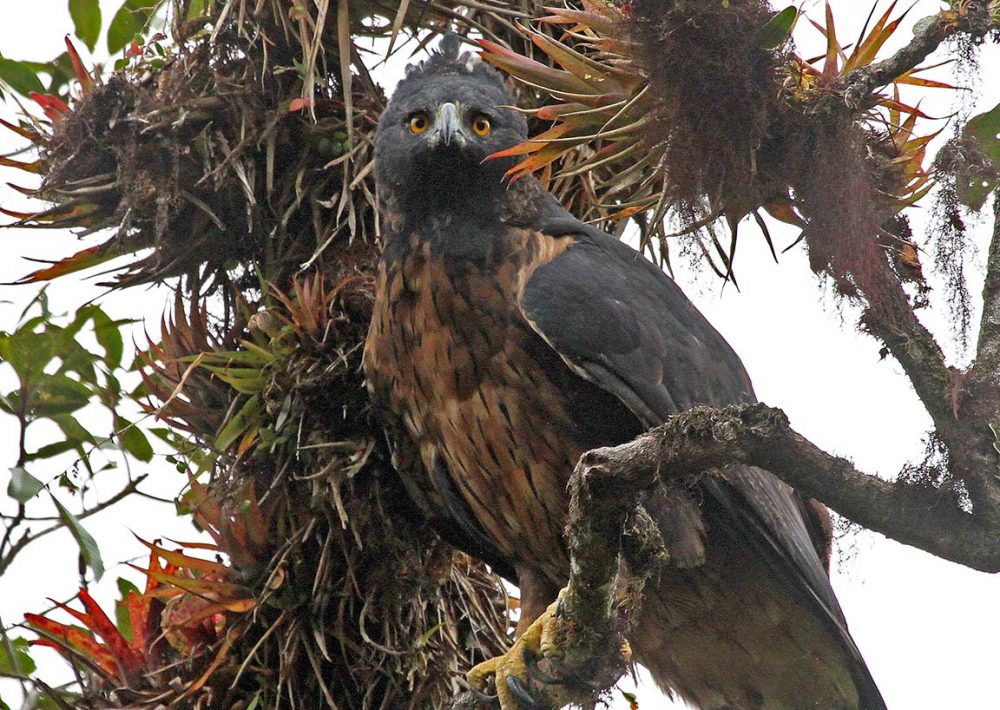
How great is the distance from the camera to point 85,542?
10.9 ft

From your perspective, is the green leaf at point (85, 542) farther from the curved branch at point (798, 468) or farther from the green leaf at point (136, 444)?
the curved branch at point (798, 468)

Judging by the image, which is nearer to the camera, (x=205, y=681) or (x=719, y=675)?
(x=205, y=681)

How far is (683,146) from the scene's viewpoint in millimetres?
2553

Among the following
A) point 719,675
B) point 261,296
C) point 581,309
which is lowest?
point 719,675

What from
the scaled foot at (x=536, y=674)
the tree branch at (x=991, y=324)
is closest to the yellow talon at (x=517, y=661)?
the scaled foot at (x=536, y=674)

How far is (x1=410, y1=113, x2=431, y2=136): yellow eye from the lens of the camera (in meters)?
3.85

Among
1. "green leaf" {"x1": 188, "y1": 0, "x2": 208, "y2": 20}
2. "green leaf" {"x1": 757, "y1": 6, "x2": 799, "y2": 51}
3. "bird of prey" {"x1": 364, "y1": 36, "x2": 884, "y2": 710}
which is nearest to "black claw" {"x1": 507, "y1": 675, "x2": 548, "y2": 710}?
"bird of prey" {"x1": 364, "y1": 36, "x2": 884, "y2": 710}

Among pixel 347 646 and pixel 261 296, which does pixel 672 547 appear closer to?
pixel 347 646

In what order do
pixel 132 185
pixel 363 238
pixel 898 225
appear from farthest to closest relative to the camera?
pixel 363 238 → pixel 132 185 → pixel 898 225

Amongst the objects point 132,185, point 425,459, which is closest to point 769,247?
point 425,459

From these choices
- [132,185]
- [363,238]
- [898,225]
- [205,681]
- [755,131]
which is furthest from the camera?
[363,238]

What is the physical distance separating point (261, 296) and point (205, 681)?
3.81 ft

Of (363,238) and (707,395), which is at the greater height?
(363,238)

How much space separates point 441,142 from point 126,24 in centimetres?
117
